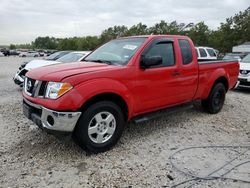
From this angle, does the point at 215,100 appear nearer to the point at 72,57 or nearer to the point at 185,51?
the point at 185,51

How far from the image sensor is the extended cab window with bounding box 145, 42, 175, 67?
4.73m

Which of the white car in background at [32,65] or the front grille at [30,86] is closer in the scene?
the front grille at [30,86]

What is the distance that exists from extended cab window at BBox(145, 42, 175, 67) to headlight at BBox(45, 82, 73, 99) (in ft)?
5.44

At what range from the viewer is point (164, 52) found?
16.2 feet

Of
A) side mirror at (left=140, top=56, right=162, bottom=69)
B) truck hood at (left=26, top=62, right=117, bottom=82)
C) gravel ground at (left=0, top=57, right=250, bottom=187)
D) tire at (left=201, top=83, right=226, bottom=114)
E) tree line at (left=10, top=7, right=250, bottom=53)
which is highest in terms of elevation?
tree line at (left=10, top=7, right=250, bottom=53)

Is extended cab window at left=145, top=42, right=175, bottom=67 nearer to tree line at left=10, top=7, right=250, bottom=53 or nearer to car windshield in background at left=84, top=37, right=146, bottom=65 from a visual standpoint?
car windshield in background at left=84, top=37, right=146, bottom=65

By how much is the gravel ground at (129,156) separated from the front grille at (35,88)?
2.43 feet

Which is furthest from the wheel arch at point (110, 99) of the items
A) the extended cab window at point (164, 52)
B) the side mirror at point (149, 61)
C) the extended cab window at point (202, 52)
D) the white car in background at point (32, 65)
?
the extended cab window at point (202, 52)

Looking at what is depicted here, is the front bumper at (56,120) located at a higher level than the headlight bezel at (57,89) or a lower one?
lower

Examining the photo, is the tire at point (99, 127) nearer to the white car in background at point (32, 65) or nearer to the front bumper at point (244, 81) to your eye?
the white car in background at point (32, 65)

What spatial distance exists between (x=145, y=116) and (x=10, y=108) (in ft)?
12.4

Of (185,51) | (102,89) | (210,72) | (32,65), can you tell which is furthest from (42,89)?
(32,65)

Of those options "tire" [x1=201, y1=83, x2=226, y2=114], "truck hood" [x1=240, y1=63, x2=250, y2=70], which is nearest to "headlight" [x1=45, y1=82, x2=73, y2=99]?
"tire" [x1=201, y1=83, x2=226, y2=114]

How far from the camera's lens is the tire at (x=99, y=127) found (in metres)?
3.78
